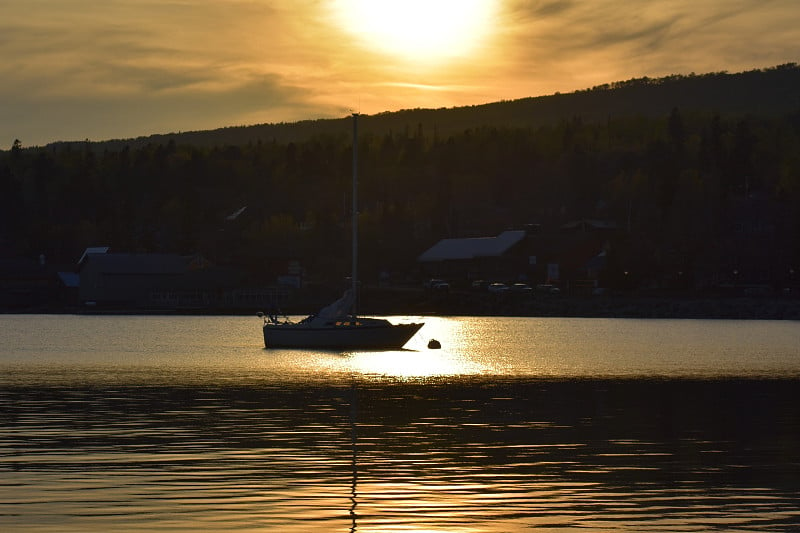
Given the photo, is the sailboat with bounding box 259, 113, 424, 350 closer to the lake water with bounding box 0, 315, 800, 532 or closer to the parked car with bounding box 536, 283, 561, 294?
the lake water with bounding box 0, 315, 800, 532

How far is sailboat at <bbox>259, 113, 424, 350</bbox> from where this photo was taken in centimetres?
7675

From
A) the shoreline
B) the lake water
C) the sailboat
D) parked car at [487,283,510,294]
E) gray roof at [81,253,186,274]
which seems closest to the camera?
the lake water

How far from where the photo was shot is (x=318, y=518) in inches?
936

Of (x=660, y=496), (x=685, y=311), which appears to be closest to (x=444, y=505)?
(x=660, y=496)

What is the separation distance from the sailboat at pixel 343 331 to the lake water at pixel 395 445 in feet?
12.6

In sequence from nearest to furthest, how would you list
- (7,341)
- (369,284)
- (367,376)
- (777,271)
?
(367,376) < (7,341) < (777,271) < (369,284)

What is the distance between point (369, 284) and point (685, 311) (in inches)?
2193

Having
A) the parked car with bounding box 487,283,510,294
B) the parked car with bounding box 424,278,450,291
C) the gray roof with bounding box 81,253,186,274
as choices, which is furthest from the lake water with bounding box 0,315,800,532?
the gray roof with bounding box 81,253,186,274

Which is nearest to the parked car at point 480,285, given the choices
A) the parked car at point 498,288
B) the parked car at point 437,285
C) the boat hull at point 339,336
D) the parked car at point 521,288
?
the parked car at point 498,288

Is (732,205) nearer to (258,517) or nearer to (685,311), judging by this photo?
(685,311)

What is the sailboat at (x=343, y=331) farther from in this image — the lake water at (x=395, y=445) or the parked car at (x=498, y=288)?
the parked car at (x=498, y=288)

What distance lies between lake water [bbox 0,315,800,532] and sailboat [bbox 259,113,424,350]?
3848 millimetres

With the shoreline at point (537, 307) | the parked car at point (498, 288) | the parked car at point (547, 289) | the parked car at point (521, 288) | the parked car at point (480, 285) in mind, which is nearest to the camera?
the shoreline at point (537, 307)

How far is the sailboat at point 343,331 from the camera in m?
76.8
